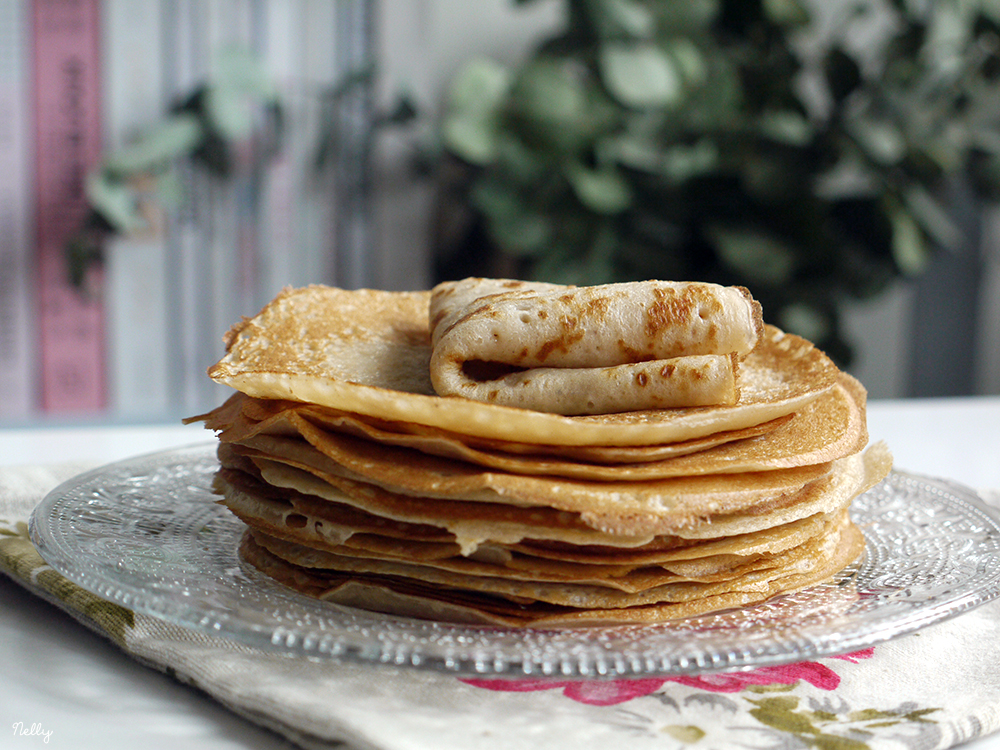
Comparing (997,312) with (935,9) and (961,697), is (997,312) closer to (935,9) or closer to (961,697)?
(935,9)

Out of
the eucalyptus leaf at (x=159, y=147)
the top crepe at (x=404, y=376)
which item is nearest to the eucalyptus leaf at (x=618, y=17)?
the eucalyptus leaf at (x=159, y=147)

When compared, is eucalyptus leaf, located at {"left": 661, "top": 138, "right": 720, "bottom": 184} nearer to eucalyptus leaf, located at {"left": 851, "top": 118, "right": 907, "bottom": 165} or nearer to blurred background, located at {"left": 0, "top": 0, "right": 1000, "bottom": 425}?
blurred background, located at {"left": 0, "top": 0, "right": 1000, "bottom": 425}

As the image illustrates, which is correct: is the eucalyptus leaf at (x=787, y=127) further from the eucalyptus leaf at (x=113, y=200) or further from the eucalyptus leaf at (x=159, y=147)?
the eucalyptus leaf at (x=113, y=200)

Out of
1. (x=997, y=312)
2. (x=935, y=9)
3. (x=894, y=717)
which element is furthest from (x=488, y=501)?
(x=997, y=312)

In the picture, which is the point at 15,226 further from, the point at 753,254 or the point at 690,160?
the point at 753,254

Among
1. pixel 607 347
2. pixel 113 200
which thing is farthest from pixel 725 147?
A: pixel 607 347

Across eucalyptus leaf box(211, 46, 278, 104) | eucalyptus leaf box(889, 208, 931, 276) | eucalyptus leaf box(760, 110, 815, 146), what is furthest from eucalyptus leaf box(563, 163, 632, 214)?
eucalyptus leaf box(211, 46, 278, 104)
